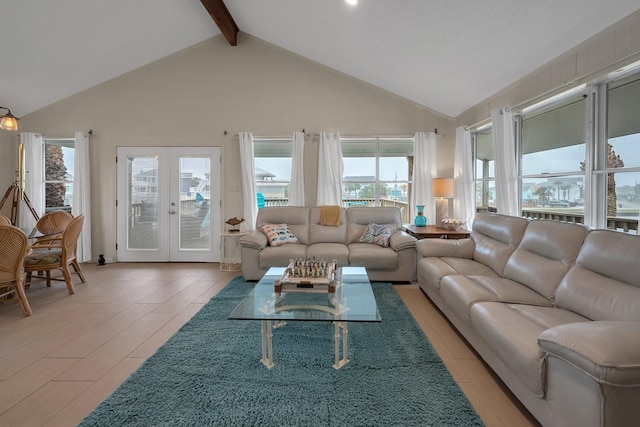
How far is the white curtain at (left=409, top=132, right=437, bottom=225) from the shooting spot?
5246mm

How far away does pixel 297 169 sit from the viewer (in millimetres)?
5258

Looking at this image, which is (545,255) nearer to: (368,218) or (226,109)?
(368,218)

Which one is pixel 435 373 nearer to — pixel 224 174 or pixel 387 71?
pixel 387 71

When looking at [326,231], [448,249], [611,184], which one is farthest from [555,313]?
[326,231]

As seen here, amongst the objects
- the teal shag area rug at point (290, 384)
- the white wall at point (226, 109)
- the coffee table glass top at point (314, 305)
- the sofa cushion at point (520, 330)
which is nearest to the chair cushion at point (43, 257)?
the white wall at point (226, 109)

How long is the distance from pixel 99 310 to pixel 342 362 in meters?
2.60

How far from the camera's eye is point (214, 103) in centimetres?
543

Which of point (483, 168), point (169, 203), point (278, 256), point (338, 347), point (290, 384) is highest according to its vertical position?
point (483, 168)

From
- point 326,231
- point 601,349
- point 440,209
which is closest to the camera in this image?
point 601,349

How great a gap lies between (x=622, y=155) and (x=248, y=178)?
4429 mm

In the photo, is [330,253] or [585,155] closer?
[585,155]

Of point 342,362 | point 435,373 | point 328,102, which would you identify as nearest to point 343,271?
point 342,362

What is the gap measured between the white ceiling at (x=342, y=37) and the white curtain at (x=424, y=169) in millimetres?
543

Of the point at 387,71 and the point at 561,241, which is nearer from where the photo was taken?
the point at 561,241
